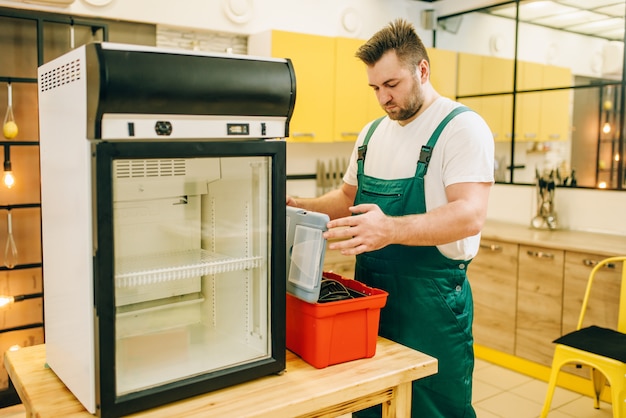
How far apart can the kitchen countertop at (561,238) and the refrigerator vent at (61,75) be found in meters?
3.15

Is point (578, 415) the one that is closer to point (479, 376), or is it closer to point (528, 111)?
point (479, 376)

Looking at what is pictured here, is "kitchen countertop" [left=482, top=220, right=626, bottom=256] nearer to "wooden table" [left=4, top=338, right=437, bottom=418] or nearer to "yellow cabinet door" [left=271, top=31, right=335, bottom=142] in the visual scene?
"yellow cabinet door" [left=271, top=31, right=335, bottom=142]

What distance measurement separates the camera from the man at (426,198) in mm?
1883

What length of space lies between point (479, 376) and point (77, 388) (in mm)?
3164

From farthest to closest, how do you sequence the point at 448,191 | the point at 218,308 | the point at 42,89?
the point at 448,191
the point at 218,308
the point at 42,89

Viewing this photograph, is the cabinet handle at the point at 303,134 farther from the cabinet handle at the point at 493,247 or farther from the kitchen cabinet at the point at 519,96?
the kitchen cabinet at the point at 519,96

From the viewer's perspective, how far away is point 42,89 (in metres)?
1.49

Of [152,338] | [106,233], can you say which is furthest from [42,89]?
[152,338]

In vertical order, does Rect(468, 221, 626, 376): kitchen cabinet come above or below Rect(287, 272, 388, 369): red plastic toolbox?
below

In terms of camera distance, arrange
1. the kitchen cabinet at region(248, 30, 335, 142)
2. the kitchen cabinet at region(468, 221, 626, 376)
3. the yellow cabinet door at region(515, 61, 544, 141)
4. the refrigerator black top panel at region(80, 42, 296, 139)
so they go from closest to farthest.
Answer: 1. the refrigerator black top panel at region(80, 42, 296, 139)
2. the kitchen cabinet at region(468, 221, 626, 376)
3. the kitchen cabinet at region(248, 30, 335, 142)
4. the yellow cabinet door at region(515, 61, 544, 141)

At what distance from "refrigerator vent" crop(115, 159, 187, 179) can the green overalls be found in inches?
32.8

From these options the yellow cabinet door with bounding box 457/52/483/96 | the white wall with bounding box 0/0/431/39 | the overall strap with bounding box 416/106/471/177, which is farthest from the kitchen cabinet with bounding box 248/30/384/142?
the overall strap with bounding box 416/106/471/177

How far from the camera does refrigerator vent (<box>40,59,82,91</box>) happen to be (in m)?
1.25

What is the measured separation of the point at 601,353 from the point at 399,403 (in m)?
1.75
